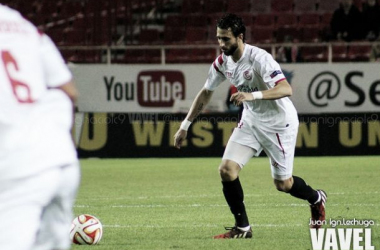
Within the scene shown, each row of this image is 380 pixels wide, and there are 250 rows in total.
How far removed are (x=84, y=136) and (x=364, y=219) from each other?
9039 millimetres

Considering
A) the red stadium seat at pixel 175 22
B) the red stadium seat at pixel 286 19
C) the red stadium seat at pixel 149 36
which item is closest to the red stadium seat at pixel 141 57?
the red stadium seat at pixel 149 36

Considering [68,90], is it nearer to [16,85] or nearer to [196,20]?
[16,85]

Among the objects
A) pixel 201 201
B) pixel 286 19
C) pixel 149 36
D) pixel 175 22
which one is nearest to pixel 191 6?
pixel 175 22

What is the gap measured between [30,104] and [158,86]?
14887mm

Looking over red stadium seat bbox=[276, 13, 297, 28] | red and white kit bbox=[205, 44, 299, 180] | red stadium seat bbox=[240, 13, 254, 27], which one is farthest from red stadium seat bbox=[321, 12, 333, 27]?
red and white kit bbox=[205, 44, 299, 180]

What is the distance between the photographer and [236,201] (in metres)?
7.20

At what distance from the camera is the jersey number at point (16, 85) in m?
3.31

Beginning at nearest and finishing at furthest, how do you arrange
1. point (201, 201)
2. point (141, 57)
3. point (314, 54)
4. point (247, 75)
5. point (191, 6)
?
point (247, 75)
point (201, 201)
point (314, 54)
point (141, 57)
point (191, 6)

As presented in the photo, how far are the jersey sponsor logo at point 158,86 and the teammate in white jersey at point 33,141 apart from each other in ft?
48.1

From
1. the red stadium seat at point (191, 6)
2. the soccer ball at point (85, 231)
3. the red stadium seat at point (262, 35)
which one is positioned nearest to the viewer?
the soccer ball at point (85, 231)

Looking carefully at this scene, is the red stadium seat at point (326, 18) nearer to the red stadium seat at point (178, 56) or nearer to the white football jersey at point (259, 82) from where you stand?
the red stadium seat at point (178, 56)

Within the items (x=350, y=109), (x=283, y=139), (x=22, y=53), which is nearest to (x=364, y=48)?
(x=350, y=109)

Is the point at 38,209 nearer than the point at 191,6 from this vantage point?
Yes

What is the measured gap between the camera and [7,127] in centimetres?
332
